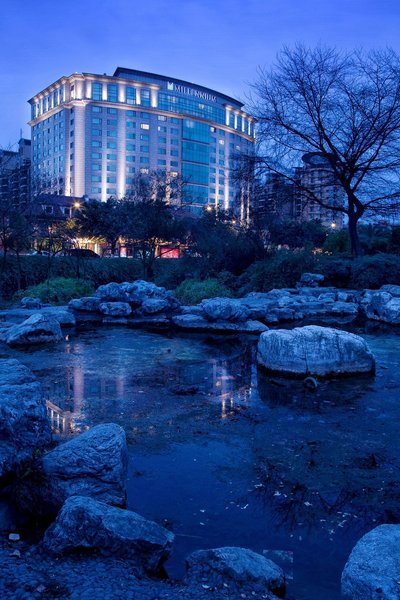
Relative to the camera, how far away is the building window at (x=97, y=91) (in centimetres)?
8644

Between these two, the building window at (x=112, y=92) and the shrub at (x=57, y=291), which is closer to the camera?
the shrub at (x=57, y=291)

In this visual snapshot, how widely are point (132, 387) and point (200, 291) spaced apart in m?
10.6

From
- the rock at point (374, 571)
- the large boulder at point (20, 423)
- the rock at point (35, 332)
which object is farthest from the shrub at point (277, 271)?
the rock at point (374, 571)

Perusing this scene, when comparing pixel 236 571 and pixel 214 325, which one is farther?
pixel 214 325

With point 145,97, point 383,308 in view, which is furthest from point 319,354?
point 145,97

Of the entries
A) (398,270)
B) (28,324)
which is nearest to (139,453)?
(28,324)

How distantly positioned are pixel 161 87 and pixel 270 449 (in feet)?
322

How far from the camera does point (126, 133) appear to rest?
88.5 metres

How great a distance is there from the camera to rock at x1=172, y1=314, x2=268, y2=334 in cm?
1169

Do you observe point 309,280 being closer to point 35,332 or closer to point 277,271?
point 277,271

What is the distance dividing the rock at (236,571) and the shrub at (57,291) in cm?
1517

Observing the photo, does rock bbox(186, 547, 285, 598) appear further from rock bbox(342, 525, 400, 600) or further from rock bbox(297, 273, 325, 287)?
rock bbox(297, 273, 325, 287)

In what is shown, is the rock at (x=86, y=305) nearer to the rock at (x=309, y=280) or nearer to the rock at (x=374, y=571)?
the rock at (x=309, y=280)

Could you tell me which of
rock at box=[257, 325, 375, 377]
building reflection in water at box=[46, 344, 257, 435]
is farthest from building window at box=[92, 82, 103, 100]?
rock at box=[257, 325, 375, 377]
